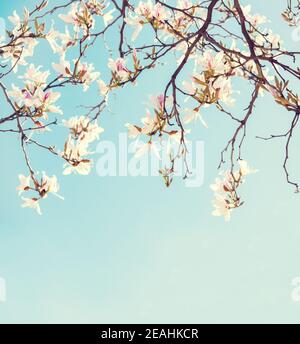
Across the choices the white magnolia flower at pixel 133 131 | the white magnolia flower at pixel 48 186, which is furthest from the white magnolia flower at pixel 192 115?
the white magnolia flower at pixel 48 186

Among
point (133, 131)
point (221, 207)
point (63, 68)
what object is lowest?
point (221, 207)

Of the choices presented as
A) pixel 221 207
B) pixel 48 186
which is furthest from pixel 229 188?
pixel 48 186

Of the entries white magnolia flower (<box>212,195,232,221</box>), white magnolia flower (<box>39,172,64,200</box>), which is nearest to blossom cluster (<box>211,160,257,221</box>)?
white magnolia flower (<box>212,195,232,221</box>)

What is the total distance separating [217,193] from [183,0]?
3.78 feet

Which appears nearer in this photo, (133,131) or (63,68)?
(133,131)

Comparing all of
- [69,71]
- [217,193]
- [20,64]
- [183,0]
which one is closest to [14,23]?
[20,64]

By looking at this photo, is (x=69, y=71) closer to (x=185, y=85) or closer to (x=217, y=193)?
(x=185, y=85)

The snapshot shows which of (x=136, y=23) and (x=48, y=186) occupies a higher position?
(x=136, y=23)

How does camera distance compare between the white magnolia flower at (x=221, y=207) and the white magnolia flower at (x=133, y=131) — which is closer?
the white magnolia flower at (x=133, y=131)

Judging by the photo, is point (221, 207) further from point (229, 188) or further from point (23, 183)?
point (23, 183)

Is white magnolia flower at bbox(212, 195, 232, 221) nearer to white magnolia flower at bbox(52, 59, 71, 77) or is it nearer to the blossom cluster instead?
the blossom cluster

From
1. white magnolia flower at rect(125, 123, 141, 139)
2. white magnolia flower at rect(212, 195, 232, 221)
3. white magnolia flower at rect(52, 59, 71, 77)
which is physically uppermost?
white magnolia flower at rect(52, 59, 71, 77)

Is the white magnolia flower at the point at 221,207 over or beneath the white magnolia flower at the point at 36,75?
beneath

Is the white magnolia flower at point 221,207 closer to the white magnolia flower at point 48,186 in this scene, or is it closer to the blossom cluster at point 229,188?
the blossom cluster at point 229,188
